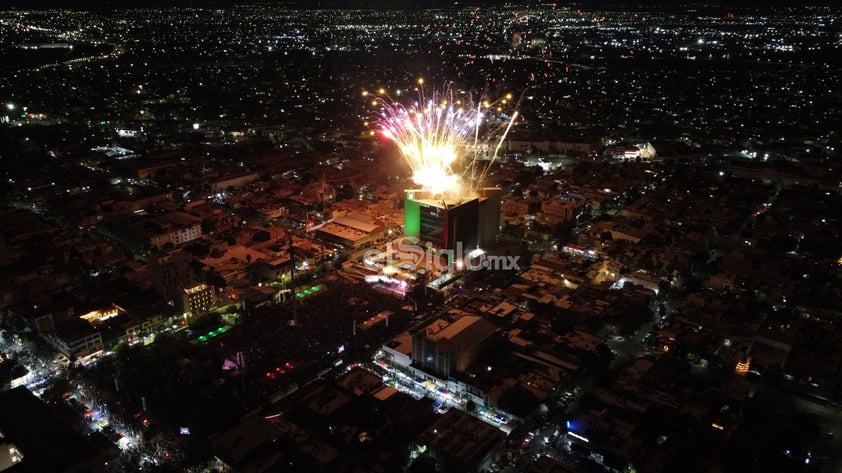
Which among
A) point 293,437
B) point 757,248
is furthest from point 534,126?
point 293,437

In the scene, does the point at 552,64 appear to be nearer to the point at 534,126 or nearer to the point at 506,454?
the point at 534,126

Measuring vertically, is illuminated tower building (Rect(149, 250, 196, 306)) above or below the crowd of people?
above

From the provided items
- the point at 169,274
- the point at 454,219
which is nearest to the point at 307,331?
the point at 169,274

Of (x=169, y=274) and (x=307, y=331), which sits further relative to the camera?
(x=169, y=274)

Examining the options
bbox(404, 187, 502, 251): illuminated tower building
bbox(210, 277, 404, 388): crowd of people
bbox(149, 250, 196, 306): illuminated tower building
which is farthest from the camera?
bbox(404, 187, 502, 251): illuminated tower building

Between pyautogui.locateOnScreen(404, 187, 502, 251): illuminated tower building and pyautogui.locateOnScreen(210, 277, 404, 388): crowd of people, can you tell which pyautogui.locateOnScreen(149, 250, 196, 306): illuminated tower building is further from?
pyautogui.locateOnScreen(404, 187, 502, 251): illuminated tower building

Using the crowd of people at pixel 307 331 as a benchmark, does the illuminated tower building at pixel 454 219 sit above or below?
above

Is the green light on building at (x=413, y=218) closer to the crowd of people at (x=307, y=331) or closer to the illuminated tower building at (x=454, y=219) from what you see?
the illuminated tower building at (x=454, y=219)

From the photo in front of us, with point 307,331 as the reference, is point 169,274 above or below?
above

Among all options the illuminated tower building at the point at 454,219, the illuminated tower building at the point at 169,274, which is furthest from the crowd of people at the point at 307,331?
the illuminated tower building at the point at 454,219

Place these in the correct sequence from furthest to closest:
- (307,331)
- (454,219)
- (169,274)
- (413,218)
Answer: (413,218) → (454,219) → (169,274) → (307,331)

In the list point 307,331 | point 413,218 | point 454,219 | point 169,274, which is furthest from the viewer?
point 413,218

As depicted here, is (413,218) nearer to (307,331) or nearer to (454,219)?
(454,219)

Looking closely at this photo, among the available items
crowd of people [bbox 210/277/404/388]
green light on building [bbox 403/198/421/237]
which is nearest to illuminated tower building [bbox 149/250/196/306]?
crowd of people [bbox 210/277/404/388]
